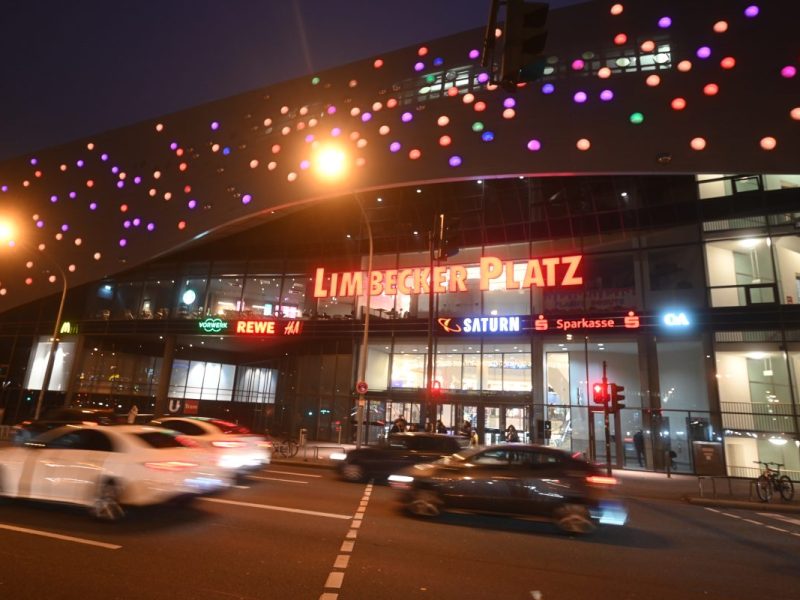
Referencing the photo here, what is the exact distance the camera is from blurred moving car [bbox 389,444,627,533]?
8.82 metres

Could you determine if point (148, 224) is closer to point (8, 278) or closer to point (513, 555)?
point (8, 278)

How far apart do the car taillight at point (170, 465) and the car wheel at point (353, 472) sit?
688 centimetres

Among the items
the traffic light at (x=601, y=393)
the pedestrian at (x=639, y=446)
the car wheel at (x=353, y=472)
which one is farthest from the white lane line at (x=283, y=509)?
the pedestrian at (x=639, y=446)

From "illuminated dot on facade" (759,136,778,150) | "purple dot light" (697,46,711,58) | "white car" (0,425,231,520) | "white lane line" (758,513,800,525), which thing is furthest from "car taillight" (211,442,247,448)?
"purple dot light" (697,46,711,58)

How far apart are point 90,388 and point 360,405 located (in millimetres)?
24951

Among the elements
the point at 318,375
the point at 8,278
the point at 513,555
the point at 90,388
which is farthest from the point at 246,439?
the point at 8,278

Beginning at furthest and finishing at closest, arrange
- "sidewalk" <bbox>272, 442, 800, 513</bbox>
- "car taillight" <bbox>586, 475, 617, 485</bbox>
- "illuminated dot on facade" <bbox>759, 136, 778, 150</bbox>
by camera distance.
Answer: "illuminated dot on facade" <bbox>759, 136, 778, 150</bbox> → "sidewalk" <bbox>272, 442, 800, 513</bbox> → "car taillight" <bbox>586, 475, 617, 485</bbox>

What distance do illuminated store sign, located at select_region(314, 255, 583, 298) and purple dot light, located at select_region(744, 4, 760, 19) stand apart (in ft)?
40.7

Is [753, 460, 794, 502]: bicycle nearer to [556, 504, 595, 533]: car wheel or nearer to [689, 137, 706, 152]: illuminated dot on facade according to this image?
[556, 504, 595, 533]: car wheel

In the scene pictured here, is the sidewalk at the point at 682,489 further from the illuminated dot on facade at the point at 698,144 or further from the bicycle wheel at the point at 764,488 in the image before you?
the illuminated dot on facade at the point at 698,144

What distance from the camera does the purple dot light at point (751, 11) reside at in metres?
21.1

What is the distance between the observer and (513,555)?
284 inches

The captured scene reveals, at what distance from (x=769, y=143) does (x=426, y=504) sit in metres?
19.8

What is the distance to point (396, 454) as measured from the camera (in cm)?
1428
